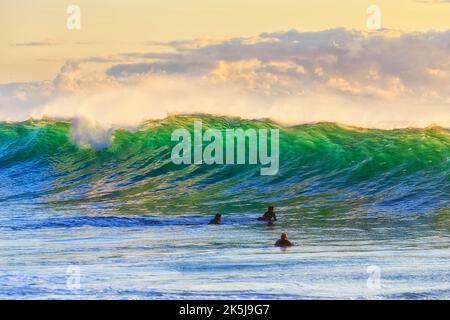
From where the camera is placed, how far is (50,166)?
30.1m

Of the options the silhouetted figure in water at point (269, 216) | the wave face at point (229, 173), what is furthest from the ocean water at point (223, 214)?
the silhouetted figure in water at point (269, 216)

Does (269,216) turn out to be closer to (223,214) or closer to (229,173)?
(223,214)

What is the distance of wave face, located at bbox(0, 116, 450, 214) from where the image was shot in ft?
80.2

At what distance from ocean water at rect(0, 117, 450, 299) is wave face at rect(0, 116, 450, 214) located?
5 cm

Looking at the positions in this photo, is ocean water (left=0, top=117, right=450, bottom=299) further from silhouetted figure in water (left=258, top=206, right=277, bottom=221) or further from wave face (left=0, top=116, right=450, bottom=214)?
silhouetted figure in water (left=258, top=206, right=277, bottom=221)

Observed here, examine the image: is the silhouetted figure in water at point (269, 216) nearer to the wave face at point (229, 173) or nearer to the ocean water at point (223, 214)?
the ocean water at point (223, 214)

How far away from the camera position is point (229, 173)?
1110 inches

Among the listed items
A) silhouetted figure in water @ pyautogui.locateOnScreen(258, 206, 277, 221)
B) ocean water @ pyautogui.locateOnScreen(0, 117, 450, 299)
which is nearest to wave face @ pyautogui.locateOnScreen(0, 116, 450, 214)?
ocean water @ pyautogui.locateOnScreen(0, 117, 450, 299)

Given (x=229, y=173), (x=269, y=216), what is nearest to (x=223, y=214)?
(x=269, y=216)

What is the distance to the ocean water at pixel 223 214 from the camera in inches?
526

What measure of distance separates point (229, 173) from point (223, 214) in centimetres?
563

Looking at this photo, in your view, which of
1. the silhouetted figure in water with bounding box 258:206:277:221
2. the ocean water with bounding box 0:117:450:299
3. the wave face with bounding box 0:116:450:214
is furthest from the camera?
the wave face with bounding box 0:116:450:214

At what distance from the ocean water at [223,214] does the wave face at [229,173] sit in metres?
0.05
